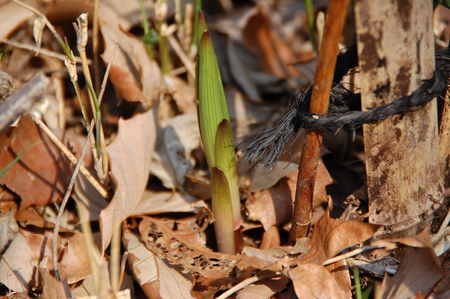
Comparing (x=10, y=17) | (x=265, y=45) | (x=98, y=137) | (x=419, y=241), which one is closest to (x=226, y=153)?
(x=98, y=137)

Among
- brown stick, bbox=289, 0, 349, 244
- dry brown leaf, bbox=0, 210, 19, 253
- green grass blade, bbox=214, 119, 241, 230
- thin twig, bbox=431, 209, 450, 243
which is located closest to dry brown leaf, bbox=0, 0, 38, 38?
dry brown leaf, bbox=0, 210, 19, 253

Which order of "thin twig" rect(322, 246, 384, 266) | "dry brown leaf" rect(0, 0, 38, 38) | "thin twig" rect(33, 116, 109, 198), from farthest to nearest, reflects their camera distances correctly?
"dry brown leaf" rect(0, 0, 38, 38) → "thin twig" rect(33, 116, 109, 198) → "thin twig" rect(322, 246, 384, 266)

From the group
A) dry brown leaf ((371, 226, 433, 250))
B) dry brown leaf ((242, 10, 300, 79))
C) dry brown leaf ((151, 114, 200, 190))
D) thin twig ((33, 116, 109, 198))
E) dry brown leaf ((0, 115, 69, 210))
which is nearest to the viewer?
dry brown leaf ((371, 226, 433, 250))

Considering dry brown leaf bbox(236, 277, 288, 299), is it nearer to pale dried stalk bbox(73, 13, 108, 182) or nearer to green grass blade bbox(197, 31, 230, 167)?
green grass blade bbox(197, 31, 230, 167)

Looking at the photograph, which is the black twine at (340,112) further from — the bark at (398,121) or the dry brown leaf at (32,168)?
the dry brown leaf at (32,168)

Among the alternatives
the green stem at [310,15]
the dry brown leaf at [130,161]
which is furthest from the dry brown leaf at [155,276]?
the green stem at [310,15]

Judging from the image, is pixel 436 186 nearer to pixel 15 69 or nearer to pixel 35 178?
pixel 35 178
